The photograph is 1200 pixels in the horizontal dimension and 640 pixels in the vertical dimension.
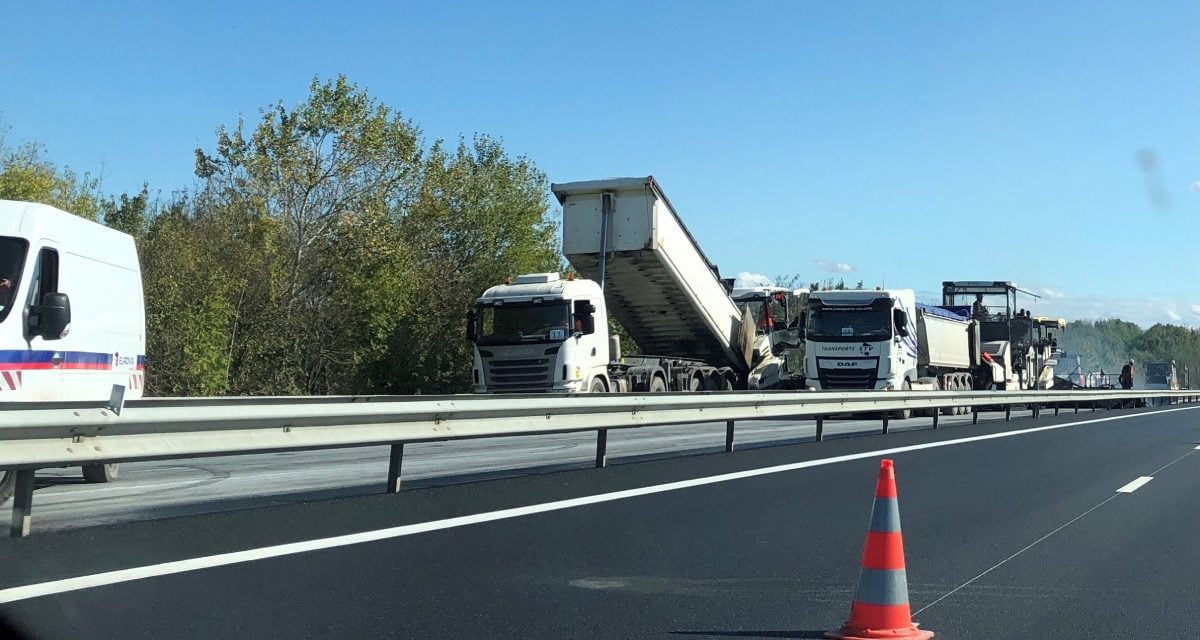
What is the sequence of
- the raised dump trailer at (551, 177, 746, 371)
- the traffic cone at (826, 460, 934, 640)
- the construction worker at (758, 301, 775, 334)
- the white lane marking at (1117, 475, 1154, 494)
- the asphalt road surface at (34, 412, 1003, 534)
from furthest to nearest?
the construction worker at (758, 301, 775, 334), the raised dump trailer at (551, 177, 746, 371), the white lane marking at (1117, 475, 1154, 494), the asphalt road surface at (34, 412, 1003, 534), the traffic cone at (826, 460, 934, 640)

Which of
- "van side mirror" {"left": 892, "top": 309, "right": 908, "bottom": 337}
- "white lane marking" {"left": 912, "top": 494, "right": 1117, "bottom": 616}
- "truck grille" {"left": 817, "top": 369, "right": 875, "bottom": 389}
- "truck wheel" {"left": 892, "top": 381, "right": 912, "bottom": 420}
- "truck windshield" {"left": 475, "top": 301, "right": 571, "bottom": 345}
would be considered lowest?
"white lane marking" {"left": 912, "top": 494, "right": 1117, "bottom": 616}

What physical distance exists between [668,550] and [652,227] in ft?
65.1

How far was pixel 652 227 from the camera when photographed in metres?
27.2

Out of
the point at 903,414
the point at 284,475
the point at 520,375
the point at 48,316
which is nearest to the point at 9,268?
the point at 48,316

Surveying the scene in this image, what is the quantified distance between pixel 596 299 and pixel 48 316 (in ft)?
58.1

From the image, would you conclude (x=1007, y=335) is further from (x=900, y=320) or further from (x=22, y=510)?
(x=22, y=510)

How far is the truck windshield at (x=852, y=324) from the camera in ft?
109

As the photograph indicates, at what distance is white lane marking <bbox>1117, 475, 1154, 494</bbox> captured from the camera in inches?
478

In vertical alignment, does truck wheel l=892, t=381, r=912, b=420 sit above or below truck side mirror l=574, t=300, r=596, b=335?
below

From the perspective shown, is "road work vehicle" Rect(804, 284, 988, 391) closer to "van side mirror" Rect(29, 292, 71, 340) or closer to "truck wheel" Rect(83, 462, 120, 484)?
"truck wheel" Rect(83, 462, 120, 484)

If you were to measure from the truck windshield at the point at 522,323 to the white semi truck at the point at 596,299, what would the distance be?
0.9 inches

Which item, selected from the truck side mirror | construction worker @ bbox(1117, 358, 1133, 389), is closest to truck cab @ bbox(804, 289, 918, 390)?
the truck side mirror

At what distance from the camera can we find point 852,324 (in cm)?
3334

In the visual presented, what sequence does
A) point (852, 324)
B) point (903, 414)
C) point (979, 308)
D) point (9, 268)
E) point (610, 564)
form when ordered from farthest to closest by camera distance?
→ point (979, 308)
point (852, 324)
point (903, 414)
point (9, 268)
point (610, 564)
